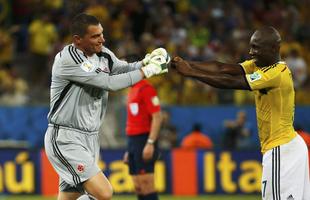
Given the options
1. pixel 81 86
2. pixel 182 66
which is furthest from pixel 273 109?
pixel 81 86

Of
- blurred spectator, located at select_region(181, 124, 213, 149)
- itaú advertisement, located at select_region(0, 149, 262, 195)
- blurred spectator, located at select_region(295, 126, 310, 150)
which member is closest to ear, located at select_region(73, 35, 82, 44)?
itaú advertisement, located at select_region(0, 149, 262, 195)

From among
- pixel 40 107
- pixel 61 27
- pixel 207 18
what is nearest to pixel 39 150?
→ pixel 40 107

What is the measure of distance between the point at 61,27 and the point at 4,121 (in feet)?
10.6

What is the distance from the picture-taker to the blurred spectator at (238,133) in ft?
50.2

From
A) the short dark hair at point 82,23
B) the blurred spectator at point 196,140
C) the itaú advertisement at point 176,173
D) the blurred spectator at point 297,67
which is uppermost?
the short dark hair at point 82,23

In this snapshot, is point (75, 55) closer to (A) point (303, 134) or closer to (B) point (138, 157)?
(B) point (138, 157)

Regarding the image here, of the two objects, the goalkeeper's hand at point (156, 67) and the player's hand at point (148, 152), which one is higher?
the goalkeeper's hand at point (156, 67)

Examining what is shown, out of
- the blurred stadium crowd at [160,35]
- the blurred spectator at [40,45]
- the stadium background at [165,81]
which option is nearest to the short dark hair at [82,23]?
the stadium background at [165,81]

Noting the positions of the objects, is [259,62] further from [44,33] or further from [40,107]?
[44,33]

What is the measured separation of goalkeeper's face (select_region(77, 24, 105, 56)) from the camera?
25.5ft

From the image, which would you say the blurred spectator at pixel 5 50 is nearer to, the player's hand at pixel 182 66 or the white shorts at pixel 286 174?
the player's hand at pixel 182 66

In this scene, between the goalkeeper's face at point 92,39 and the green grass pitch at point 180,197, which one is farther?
the green grass pitch at point 180,197

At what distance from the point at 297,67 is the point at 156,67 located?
9.53 meters

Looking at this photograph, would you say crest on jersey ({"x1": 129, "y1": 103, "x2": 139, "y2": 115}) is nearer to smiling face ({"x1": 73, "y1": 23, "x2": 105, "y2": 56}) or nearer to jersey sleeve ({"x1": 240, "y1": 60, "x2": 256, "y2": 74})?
smiling face ({"x1": 73, "y1": 23, "x2": 105, "y2": 56})
